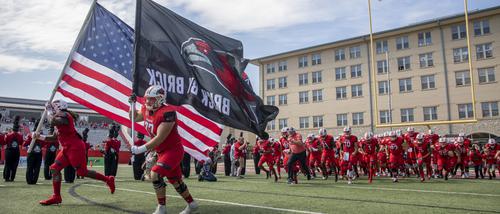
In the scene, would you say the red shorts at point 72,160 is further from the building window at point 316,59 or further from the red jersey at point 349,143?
the building window at point 316,59


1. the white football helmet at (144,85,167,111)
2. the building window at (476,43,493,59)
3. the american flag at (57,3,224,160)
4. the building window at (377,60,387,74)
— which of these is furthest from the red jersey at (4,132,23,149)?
the building window at (476,43,493,59)

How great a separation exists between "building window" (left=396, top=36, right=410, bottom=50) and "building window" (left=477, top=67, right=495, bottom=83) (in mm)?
8752

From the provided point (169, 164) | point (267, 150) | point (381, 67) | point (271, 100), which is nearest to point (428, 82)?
point (381, 67)

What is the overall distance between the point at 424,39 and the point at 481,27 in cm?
617

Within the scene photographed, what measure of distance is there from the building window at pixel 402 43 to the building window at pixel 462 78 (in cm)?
688

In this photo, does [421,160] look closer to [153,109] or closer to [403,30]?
[153,109]

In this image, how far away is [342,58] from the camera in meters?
55.8

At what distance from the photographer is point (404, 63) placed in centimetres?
5081

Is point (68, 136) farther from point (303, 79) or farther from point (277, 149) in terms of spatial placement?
point (303, 79)

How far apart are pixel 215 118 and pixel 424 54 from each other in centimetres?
4595

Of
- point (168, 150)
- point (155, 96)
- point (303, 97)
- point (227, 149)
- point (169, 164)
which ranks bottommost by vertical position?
point (169, 164)

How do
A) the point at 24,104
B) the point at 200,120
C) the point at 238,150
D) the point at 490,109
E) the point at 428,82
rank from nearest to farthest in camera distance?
the point at 200,120, the point at 238,150, the point at 490,109, the point at 428,82, the point at 24,104

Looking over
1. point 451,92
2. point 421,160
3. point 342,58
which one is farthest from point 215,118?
point 342,58

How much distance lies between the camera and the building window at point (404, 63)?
5059cm
